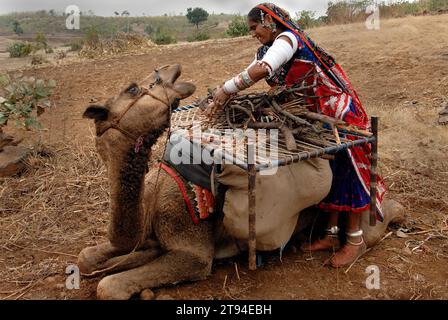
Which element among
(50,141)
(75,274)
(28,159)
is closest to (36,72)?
(50,141)

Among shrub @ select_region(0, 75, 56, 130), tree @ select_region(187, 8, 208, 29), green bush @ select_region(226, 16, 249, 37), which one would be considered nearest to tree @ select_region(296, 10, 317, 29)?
green bush @ select_region(226, 16, 249, 37)

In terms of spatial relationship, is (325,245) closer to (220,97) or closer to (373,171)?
(373,171)

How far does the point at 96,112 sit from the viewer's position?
2.79 m

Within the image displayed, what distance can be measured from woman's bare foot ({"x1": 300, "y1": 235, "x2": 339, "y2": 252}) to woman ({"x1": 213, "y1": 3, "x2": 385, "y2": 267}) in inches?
5.5

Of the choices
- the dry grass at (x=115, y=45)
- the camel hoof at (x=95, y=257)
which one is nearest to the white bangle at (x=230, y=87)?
the camel hoof at (x=95, y=257)

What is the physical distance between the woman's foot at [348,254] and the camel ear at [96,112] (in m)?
1.99

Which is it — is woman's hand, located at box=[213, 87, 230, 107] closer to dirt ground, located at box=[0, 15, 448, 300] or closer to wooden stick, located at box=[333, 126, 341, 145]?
wooden stick, located at box=[333, 126, 341, 145]

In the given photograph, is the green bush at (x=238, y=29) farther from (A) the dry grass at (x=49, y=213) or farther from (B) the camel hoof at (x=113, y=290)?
(B) the camel hoof at (x=113, y=290)

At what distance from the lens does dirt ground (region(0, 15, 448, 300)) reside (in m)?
3.52

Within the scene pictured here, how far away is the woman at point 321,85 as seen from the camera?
333 cm

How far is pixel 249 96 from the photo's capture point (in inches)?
143
